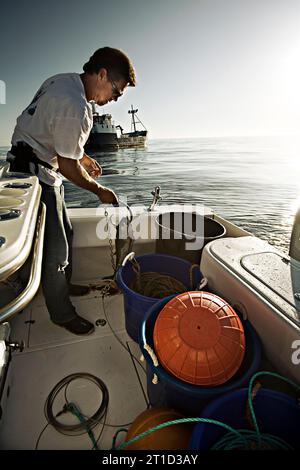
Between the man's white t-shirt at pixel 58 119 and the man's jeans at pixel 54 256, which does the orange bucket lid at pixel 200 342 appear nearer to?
the man's jeans at pixel 54 256

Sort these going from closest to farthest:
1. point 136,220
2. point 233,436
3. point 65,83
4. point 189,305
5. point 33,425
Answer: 1. point 233,436
2. point 189,305
3. point 33,425
4. point 65,83
5. point 136,220

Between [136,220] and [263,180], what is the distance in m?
10.7

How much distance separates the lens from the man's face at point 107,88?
1.51m

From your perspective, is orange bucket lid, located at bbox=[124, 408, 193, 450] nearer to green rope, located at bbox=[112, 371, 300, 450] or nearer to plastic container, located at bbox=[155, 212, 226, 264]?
green rope, located at bbox=[112, 371, 300, 450]

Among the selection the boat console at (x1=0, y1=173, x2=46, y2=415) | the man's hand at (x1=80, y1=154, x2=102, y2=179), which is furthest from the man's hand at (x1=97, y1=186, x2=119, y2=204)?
the man's hand at (x1=80, y1=154, x2=102, y2=179)

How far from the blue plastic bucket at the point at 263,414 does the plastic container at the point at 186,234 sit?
1.12 meters

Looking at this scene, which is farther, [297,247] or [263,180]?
[263,180]

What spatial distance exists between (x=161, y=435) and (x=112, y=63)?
76.4 inches

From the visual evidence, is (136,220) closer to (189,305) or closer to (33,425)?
(189,305)

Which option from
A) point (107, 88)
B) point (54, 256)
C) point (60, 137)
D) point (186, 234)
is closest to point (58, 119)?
point (60, 137)

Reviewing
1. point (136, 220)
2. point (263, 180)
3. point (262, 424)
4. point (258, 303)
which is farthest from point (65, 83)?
point (263, 180)

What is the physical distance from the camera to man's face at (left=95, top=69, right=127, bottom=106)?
151 cm

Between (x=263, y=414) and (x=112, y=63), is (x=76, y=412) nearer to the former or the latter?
(x=263, y=414)
